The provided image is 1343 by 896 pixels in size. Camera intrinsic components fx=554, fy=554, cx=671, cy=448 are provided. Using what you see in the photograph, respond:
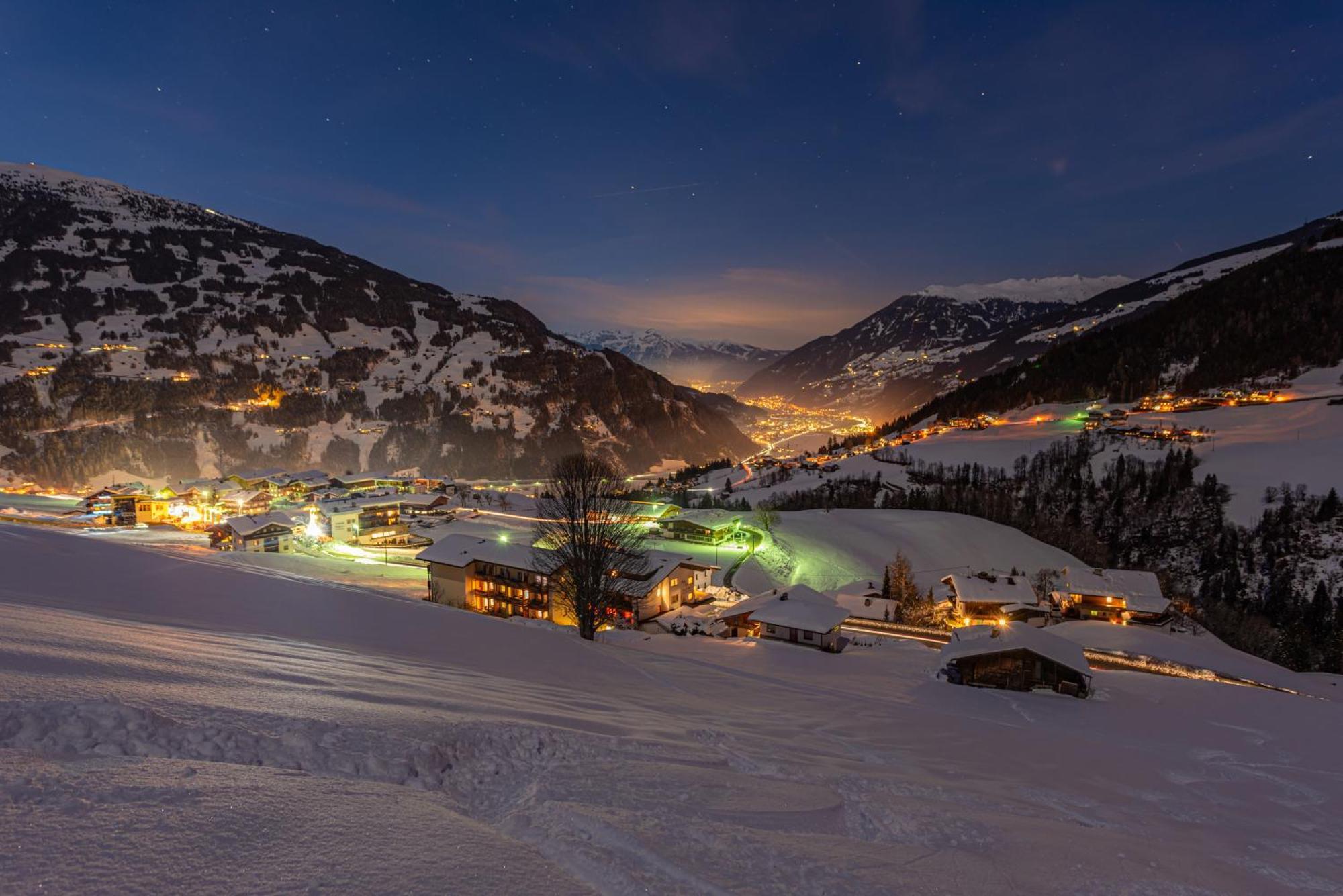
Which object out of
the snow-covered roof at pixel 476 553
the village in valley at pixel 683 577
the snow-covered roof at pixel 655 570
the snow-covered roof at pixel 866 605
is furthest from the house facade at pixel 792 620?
the snow-covered roof at pixel 476 553

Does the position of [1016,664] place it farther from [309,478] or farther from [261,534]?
[309,478]

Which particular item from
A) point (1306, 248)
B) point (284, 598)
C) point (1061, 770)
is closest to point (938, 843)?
point (1061, 770)

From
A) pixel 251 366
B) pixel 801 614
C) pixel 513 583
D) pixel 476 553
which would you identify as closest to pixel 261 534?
pixel 476 553

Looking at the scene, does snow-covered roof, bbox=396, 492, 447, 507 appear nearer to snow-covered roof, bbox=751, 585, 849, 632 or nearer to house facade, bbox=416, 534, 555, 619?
house facade, bbox=416, 534, 555, 619

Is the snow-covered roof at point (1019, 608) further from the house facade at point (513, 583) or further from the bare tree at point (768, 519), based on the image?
the house facade at point (513, 583)

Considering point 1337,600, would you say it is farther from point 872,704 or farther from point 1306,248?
point 1306,248

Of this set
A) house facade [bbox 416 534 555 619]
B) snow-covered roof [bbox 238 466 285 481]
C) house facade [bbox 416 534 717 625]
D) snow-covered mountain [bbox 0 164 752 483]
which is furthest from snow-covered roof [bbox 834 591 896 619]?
snow-covered mountain [bbox 0 164 752 483]
